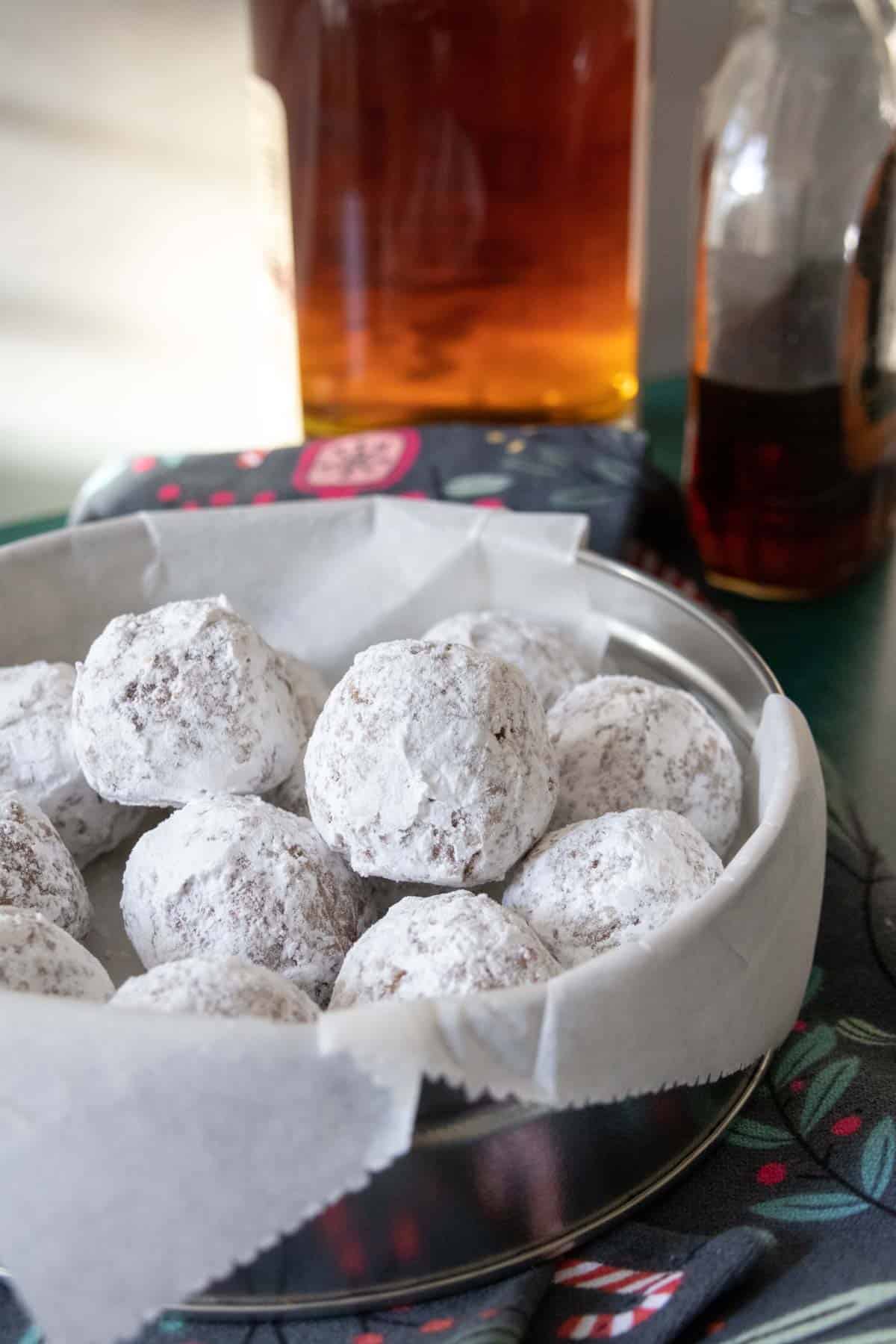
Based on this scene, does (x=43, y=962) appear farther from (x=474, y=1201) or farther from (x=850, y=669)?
(x=850, y=669)

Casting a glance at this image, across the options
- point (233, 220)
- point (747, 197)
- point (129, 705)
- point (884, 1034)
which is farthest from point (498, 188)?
point (884, 1034)

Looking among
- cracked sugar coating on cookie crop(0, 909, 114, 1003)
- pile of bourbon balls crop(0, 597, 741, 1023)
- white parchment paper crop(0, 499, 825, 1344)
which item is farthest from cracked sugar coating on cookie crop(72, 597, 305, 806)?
white parchment paper crop(0, 499, 825, 1344)

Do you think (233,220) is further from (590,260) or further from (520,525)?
(520,525)

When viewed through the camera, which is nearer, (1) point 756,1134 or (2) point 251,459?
(1) point 756,1134

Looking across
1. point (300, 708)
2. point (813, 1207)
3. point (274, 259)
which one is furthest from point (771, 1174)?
point (274, 259)

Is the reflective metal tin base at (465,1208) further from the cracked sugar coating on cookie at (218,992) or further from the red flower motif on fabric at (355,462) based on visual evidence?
the red flower motif on fabric at (355,462)

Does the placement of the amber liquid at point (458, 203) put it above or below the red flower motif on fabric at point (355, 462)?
above

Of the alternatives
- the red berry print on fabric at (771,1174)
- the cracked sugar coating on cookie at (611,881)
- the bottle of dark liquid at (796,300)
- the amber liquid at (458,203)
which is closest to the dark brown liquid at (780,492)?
the bottle of dark liquid at (796,300)
